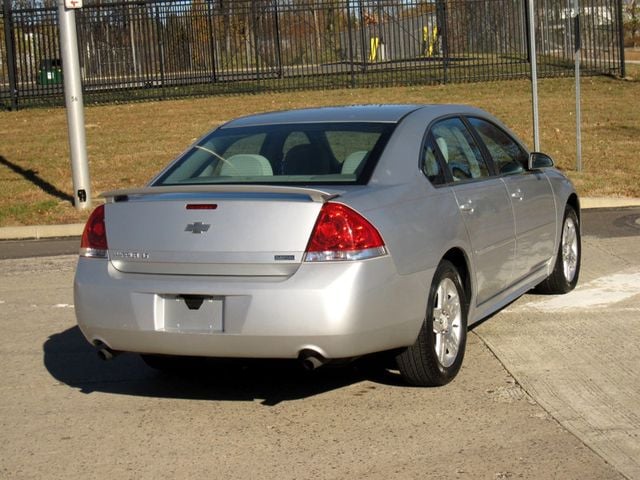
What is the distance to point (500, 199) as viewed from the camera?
6703 mm

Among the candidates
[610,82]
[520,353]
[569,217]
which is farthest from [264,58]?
[520,353]

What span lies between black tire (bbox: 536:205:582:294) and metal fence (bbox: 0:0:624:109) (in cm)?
1430

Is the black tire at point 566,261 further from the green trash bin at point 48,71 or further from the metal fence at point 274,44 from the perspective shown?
the green trash bin at point 48,71

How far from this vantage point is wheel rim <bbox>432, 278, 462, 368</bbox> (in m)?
5.79

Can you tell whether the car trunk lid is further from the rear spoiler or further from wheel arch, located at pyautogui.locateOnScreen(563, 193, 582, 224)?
wheel arch, located at pyautogui.locateOnScreen(563, 193, 582, 224)

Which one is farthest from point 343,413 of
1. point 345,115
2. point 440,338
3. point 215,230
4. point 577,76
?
point 577,76

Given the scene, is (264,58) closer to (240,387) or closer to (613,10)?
(613,10)

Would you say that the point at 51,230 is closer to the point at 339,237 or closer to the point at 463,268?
the point at 463,268

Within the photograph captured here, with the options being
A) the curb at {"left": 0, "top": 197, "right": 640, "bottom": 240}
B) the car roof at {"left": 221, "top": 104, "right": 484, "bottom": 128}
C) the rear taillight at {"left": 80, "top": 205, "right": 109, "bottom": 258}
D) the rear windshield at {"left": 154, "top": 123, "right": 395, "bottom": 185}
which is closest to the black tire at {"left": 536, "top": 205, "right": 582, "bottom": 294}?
the car roof at {"left": 221, "top": 104, "right": 484, "bottom": 128}

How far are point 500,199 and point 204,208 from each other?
214cm

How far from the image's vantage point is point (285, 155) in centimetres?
620

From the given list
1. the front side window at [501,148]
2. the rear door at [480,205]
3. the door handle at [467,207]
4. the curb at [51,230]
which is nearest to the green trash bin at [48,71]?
the curb at [51,230]

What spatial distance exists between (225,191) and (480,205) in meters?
1.70

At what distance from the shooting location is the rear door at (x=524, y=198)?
22.9 ft
